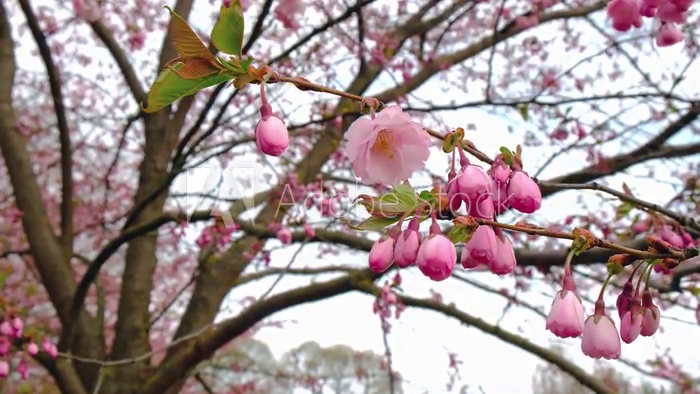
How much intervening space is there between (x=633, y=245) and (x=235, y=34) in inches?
52.2

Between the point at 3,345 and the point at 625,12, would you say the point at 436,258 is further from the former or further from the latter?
the point at 3,345

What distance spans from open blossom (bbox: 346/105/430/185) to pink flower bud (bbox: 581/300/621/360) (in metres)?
0.28

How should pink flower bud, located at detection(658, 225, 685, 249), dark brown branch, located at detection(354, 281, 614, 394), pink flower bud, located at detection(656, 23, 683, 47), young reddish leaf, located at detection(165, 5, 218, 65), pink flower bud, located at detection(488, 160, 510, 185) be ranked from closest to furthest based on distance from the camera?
1. young reddish leaf, located at detection(165, 5, 218, 65)
2. pink flower bud, located at detection(488, 160, 510, 185)
3. pink flower bud, located at detection(656, 23, 683, 47)
4. pink flower bud, located at detection(658, 225, 685, 249)
5. dark brown branch, located at detection(354, 281, 614, 394)

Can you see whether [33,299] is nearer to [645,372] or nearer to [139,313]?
[139,313]

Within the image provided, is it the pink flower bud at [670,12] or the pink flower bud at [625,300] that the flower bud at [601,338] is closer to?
the pink flower bud at [625,300]

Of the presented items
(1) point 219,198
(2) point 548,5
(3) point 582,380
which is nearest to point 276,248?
(1) point 219,198

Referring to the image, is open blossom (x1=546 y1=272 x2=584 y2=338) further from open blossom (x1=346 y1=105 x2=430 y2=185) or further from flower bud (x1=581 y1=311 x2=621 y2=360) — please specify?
open blossom (x1=346 y1=105 x2=430 y2=185)

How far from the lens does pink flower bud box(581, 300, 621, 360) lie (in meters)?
0.66

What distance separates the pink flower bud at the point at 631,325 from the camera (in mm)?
667

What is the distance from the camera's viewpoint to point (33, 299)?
4938 mm

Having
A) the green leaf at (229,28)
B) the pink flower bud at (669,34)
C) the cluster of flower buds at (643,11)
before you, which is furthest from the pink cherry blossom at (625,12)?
the green leaf at (229,28)

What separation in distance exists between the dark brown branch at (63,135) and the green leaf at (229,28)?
299 centimetres

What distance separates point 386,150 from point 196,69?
0.29 m

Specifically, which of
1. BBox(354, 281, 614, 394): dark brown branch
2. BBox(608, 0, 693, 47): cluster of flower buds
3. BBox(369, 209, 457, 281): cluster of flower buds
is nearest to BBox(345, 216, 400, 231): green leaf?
BBox(369, 209, 457, 281): cluster of flower buds
